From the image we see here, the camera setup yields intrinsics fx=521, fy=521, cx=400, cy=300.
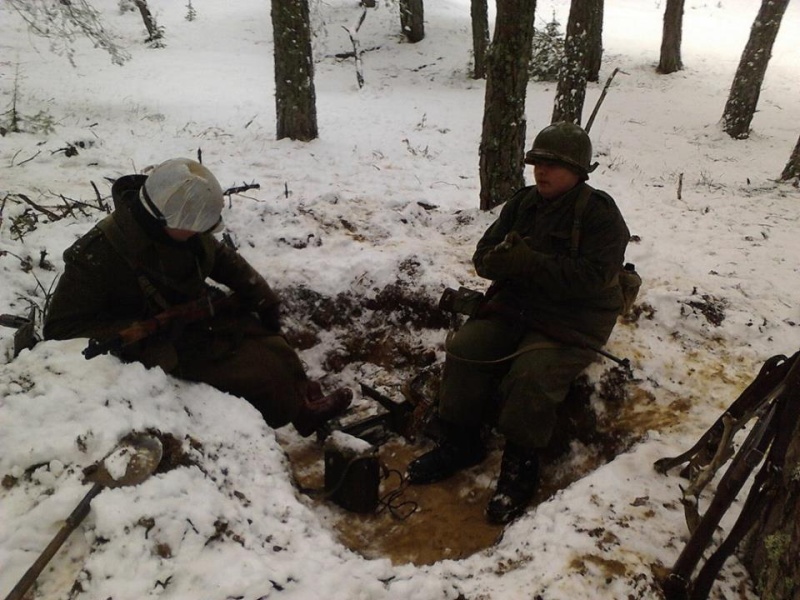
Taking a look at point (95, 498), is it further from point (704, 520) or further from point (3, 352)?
point (704, 520)

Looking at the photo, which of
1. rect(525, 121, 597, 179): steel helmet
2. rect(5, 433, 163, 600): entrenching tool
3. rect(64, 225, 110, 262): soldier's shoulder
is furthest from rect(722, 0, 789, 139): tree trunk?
rect(5, 433, 163, 600): entrenching tool

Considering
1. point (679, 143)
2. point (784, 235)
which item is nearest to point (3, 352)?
point (784, 235)

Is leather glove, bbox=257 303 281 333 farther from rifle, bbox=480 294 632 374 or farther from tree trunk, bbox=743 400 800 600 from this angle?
tree trunk, bbox=743 400 800 600

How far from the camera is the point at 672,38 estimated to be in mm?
14688

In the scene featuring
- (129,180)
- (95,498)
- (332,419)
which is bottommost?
(332,419)

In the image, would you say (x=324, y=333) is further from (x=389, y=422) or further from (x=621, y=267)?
(x=621, y=267)

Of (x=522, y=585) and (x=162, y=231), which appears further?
(x=162, y=231)

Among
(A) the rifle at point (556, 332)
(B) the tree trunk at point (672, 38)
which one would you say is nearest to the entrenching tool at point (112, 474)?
(A) the rifle at point (556, 332)

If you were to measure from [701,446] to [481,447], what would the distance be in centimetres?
143

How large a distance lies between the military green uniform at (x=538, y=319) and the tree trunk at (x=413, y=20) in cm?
1759

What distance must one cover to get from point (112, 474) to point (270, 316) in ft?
5.58

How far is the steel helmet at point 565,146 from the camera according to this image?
3137 millimetres

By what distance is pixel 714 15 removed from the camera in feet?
67.8

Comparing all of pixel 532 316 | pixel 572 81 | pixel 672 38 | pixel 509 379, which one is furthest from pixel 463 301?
pixel 672 38
